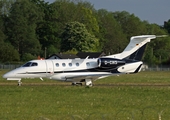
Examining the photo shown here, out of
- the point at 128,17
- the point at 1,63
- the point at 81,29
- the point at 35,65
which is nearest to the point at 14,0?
the point at 81,29

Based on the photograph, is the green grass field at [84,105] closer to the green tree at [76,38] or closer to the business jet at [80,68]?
the business jet at [80,68]

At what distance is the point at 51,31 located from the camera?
140375 mm

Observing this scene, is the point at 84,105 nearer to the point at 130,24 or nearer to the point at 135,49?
the point at 135,49

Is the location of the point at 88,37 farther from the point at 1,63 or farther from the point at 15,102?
the point at 15,102

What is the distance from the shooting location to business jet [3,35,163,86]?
4153cm

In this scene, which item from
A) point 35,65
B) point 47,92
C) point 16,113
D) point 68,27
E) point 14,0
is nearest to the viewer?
point 16,113

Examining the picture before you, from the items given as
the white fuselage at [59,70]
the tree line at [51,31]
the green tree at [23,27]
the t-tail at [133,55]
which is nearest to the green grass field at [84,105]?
the white fuselage at [59,70]

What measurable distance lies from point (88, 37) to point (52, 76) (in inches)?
3510

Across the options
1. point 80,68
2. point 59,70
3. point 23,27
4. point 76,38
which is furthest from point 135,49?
point 23,27

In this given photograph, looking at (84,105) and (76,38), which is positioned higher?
(76,38)

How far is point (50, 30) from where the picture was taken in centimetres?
14038

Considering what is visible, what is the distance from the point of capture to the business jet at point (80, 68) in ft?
136

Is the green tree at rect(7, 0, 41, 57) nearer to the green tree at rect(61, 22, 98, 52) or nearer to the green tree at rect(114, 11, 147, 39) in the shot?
the green tree at rect(61, 22, 98, 52)

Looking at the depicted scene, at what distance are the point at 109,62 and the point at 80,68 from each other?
2.35m
